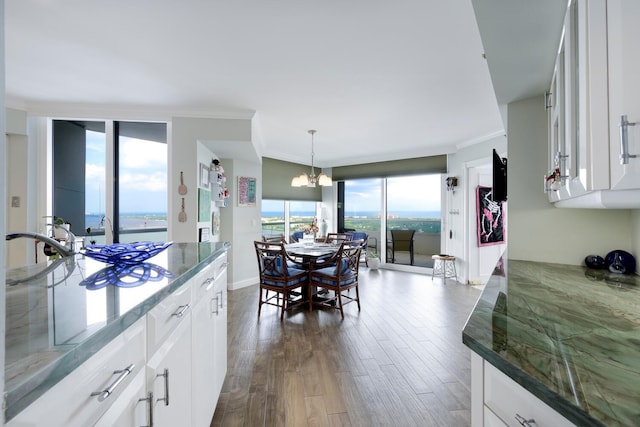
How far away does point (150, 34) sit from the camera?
2.00 m

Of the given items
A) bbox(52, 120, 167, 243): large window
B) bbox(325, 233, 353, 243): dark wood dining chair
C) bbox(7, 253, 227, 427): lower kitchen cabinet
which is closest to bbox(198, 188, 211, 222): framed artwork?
bbox(52, 120, 167, 243): large window

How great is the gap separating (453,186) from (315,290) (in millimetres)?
3170

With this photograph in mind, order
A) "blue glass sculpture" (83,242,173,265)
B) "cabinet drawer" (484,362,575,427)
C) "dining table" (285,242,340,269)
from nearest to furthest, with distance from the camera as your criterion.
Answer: "cabinet drawer" (484,362,575,427) < "blue glass sculpture" (83,242,173,265) < "dining table" (285,242,340,269)

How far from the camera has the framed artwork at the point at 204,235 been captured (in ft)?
12.0

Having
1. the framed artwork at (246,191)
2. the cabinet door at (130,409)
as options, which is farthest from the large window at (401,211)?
the cabinet door at (130,409)

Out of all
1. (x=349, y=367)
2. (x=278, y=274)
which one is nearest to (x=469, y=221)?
(x=278, y=274)

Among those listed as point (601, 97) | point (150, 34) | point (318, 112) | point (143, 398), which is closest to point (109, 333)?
point (143, 398)

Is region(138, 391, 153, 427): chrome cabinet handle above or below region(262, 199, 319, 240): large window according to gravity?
below

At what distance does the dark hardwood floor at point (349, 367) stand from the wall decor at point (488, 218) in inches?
67.9

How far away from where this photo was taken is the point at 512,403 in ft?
2.11

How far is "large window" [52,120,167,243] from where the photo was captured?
3654mm

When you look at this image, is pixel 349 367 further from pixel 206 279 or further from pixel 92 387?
pixel 92 387

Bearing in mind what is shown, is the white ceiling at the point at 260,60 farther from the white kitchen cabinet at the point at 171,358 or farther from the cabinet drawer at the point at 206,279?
the white kitchen cabinet at the point at 171,358

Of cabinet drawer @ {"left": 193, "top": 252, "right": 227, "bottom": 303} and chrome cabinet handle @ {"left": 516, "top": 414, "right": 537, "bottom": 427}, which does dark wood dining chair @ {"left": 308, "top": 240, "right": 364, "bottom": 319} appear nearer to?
cabinet drawer @ {"left": 193, "top": 252, "right": 227, "bottom": 303}
